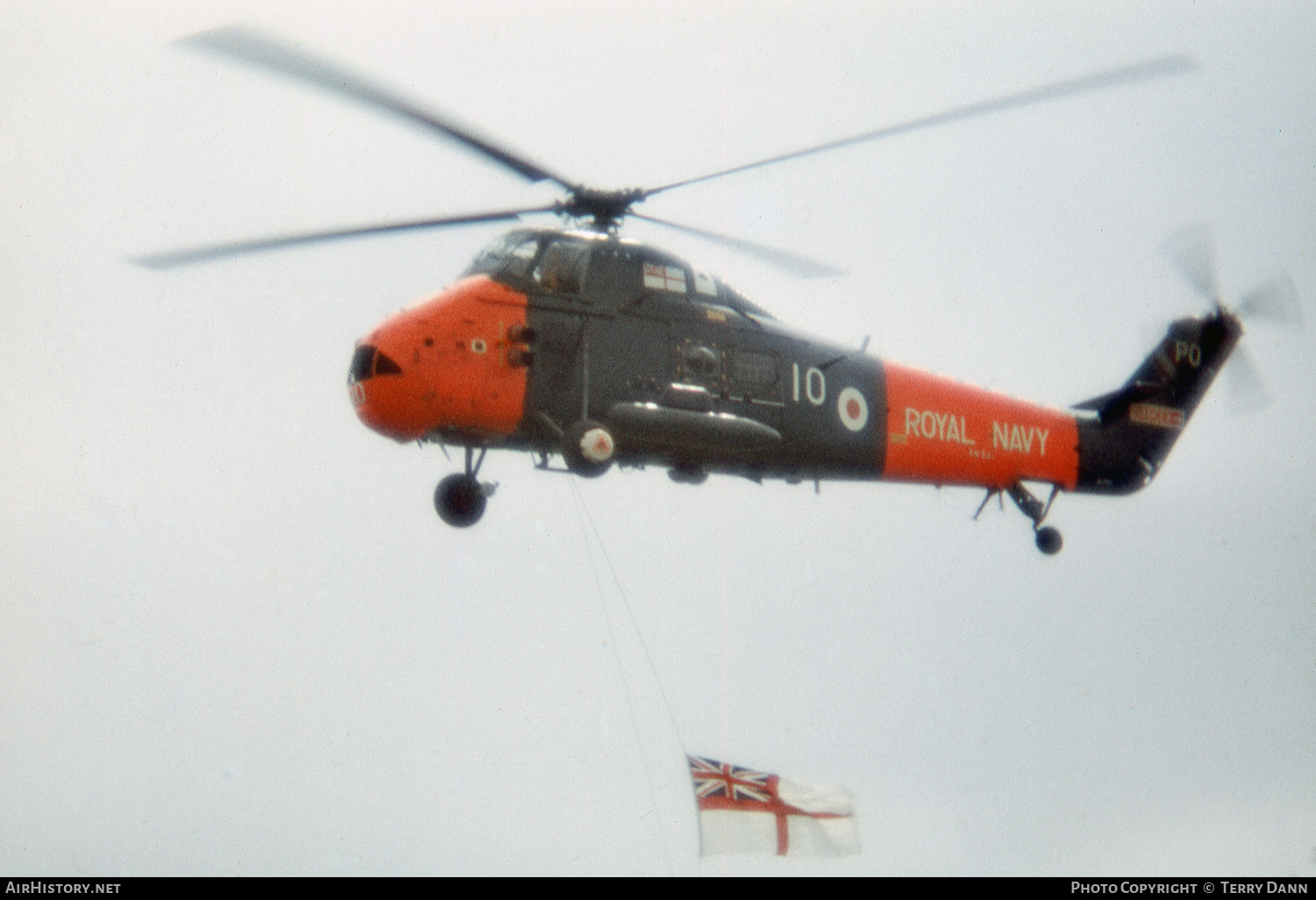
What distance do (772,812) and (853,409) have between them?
25.3 feet

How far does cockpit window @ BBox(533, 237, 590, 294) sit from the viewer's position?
55.0 ft

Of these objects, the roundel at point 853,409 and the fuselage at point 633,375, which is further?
the roundel at point 853,409

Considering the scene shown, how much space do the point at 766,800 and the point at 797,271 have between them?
10.0 metres

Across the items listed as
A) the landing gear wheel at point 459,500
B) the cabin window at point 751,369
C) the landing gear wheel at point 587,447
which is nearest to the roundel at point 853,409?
the cabin window at point 751,369

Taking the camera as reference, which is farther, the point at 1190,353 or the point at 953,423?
the point at 1190,353

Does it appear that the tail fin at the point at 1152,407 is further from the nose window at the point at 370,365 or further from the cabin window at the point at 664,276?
the nose window at the point at 370,365

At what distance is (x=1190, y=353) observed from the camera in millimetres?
24094

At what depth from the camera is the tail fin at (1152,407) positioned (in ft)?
74.8

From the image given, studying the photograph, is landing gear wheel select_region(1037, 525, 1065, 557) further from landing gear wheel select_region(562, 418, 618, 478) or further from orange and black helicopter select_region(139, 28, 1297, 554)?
landing gear wheel select_region(562, 418, 618, 478)

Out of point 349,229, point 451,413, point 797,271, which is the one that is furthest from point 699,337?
point 349,229

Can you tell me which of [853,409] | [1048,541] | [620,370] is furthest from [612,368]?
[1048,541]

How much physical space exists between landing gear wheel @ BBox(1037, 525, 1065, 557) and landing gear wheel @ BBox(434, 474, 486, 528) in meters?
10.0

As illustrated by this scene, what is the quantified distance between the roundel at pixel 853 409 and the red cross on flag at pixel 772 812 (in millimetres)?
7018
